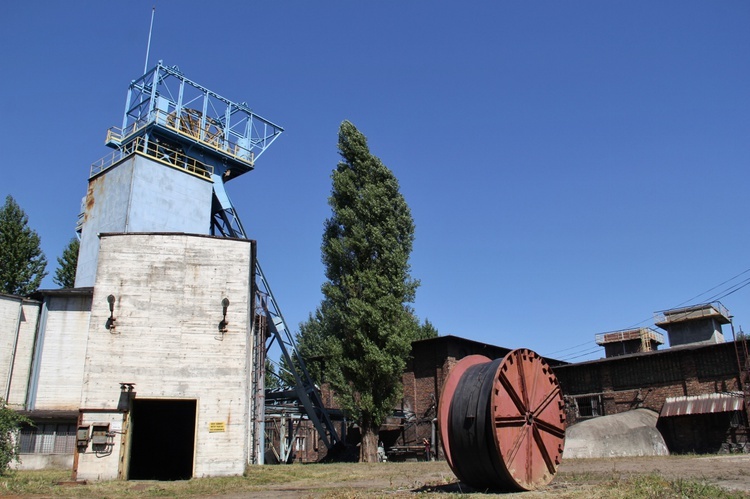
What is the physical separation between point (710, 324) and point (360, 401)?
26768mm

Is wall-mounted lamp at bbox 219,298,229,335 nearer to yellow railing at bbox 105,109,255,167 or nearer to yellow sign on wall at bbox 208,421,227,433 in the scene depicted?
yellow sign on wall at bbox 208,421,227,433

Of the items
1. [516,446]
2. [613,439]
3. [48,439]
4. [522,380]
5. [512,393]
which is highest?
[522,380]

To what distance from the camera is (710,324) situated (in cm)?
4047

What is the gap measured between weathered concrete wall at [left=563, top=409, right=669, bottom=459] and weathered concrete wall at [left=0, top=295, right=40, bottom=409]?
2104 centimetres

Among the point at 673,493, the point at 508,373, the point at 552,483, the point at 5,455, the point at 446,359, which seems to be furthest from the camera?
the point at 446,359

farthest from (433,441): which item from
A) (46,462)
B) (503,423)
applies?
(503,423)

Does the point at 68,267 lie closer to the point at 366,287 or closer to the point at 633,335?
the point at 366,287

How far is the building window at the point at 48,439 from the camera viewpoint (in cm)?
2175

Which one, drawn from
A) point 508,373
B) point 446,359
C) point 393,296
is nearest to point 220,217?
point 393,296

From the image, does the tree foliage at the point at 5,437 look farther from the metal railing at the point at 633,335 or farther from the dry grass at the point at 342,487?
the metal railing at the point at 633,335

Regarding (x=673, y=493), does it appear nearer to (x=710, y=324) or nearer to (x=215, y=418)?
(x=215, y=418)

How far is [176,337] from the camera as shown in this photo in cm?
1695

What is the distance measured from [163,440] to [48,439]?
4.06 m

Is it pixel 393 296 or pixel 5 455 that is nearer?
pixel 5 455
